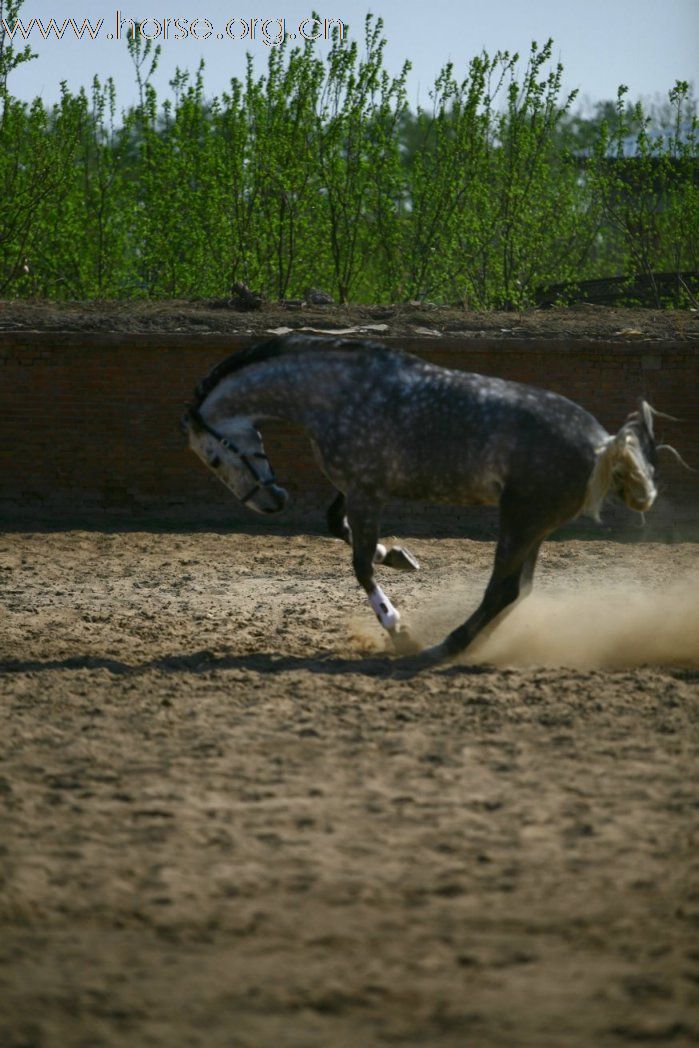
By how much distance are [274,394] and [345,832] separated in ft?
10.8

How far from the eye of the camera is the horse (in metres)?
6.34

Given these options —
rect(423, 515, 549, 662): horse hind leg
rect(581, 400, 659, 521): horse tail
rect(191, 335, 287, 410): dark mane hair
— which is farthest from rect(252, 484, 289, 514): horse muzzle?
rect(581, 400, 659, 521): horse tail

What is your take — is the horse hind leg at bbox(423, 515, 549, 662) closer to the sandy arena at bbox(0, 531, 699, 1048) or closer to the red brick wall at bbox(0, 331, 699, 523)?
the sandy arena at bbox(0, 531, 699, 1048)

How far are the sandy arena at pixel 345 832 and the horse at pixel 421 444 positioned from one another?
0.68 m

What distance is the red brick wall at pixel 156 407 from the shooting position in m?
12.5

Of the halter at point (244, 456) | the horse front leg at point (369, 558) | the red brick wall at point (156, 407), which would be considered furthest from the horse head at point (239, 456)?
the red brick wall at point (156, 407)

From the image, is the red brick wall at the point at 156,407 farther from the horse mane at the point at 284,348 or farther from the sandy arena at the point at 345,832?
the horse mane at the point at 284,348

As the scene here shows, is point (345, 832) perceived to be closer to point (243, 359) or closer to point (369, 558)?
point (369, 558)

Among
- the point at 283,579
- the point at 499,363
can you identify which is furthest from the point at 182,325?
the point at 283,579

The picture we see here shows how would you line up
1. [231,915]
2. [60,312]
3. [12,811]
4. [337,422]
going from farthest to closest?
[60,312], [337,422], [12,811], [231,915]

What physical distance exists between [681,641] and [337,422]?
2.35 metres

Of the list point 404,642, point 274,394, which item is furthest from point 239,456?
point 404,642

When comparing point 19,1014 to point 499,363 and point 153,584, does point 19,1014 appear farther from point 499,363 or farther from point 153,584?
point 499,363

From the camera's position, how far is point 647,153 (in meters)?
19.2
